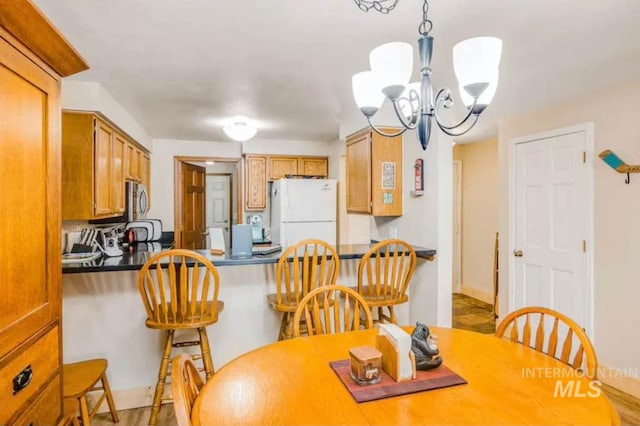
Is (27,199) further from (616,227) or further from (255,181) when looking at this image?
(255,181)

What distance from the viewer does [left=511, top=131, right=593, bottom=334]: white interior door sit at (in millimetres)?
3008

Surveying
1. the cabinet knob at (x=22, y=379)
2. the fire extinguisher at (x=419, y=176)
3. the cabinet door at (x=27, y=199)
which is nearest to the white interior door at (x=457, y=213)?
the fire extinguisher at (x=419, y=176)

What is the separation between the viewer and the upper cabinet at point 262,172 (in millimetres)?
5285

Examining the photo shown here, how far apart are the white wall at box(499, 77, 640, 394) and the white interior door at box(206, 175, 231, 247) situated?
5.83m

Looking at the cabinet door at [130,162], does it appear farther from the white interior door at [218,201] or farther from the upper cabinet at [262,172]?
the white interior door at [218,201]

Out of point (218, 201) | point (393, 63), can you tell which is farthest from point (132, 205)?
point (218, 201)

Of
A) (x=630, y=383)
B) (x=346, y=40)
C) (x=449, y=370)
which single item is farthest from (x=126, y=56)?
(x=630, y=383)

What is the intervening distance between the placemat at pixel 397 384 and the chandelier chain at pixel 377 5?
1.47m

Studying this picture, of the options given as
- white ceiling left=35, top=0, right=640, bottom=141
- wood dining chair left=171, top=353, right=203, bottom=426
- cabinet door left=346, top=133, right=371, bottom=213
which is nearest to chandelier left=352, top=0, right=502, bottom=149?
white ceiling left=35, top=0, right=640, bottom=141

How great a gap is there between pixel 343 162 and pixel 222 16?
11.3 ft

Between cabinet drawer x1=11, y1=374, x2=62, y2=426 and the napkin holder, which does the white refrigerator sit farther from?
the napkin holder

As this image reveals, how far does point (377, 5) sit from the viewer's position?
1.66 metres

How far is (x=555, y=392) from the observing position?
1179 millimetres

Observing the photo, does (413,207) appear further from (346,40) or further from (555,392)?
(555,392)
